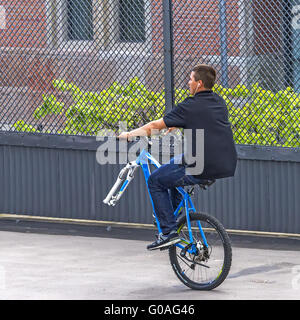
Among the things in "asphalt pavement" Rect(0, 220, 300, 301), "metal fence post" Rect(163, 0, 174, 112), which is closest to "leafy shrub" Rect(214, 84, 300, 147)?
"metal fence post" Rect(163, 0, 174, 112)

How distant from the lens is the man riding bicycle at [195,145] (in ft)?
24.7

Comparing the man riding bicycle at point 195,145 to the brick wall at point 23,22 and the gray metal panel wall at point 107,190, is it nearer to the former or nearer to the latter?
the gray metal panel wall at point 107,190

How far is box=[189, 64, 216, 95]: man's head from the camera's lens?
7.65 metres

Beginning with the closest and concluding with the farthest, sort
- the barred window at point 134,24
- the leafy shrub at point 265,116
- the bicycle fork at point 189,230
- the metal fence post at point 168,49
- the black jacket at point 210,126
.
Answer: the black jacket at point 210,126 → the bicycle fork at point 189,230 → the leafy shrub at point 265,116 → the metal fence post at point 168,49 → the barred window at point 134,24

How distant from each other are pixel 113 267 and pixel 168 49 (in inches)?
113

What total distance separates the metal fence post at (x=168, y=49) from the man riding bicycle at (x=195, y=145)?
9.11ft

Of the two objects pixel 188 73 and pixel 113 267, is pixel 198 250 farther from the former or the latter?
pixel 188 73

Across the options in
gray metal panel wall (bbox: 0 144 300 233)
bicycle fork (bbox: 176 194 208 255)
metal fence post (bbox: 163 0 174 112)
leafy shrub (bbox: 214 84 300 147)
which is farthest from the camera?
metal fence post (bbox: 163 0 174 112)

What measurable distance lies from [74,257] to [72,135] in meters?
2.11
